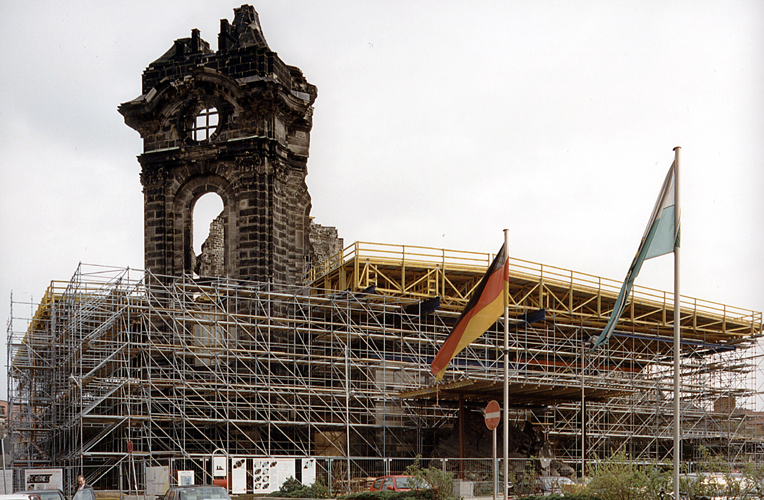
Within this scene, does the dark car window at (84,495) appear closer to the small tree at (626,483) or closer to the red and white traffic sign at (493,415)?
the red and white traffic sign at (493,415)

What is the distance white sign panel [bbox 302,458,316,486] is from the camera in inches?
1328

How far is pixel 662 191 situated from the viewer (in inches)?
732

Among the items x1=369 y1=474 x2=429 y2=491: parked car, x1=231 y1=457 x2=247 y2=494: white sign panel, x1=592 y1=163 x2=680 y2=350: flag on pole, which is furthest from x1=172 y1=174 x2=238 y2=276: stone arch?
x1=592 y1=163 x2=680 y2=350: flag on pole

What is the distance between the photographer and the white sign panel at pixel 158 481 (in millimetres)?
30614

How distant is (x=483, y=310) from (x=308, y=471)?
15.4 m

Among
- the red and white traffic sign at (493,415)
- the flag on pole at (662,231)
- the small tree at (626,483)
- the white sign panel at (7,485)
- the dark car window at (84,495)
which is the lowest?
the white sign panel at (7,485)

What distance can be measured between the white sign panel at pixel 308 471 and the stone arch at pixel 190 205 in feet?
36.7

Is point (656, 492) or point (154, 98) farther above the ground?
point (154, 98)

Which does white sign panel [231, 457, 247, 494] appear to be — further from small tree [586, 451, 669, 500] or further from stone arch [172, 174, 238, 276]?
small tree [586, 451, 669, 500]

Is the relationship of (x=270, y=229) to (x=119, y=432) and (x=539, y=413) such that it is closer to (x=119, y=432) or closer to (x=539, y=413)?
(x=119, y=432)

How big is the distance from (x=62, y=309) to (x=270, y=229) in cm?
926

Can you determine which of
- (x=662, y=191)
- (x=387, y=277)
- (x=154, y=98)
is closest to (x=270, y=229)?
(x=387, y=277)

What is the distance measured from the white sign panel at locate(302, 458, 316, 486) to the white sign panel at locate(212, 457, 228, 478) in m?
2.76

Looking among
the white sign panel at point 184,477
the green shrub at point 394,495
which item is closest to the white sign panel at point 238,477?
the white sign panel at point 184,477
